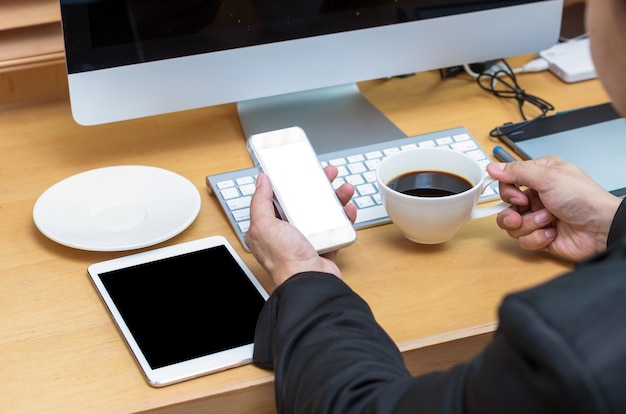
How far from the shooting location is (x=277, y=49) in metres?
0.97

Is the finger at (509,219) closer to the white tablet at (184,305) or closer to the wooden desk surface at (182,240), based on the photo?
the wooden desk surface at (182,240)

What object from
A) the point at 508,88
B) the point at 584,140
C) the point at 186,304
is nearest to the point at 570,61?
the point at 508,88

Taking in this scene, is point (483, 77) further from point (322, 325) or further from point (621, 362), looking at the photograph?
point (621, 362)

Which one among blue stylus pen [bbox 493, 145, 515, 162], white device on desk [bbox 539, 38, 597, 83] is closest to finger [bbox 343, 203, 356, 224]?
blue stylus pen [bbox 493, 145, 515, 162]

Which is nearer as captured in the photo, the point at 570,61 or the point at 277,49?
the point at 277,49

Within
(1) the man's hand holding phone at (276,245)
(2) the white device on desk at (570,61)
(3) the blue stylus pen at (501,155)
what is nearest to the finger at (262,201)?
(1) the man's hand holding phone at (276,245)

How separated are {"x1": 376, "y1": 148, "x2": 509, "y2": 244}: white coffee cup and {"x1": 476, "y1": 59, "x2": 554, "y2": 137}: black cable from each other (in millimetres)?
213

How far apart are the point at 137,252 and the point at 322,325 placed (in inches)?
11.0

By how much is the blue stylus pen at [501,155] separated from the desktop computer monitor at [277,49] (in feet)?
0.43

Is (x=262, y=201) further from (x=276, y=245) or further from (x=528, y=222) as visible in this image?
(x=528, y=222)

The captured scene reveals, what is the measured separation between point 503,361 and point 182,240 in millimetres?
493

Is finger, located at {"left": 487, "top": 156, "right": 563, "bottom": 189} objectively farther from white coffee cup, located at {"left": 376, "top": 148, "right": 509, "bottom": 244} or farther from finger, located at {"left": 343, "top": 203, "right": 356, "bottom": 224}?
finger, located at {"left": 343, "top": 203, "right": 356, "bottom": 224}

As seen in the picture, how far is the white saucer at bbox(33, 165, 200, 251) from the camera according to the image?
0.86m

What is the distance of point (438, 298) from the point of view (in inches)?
31.5
